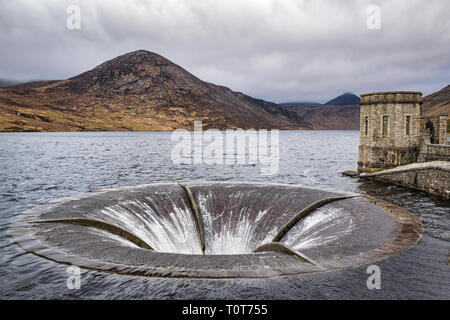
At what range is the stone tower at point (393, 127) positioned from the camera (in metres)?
33.6

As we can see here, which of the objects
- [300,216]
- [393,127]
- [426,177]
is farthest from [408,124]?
[300,216]

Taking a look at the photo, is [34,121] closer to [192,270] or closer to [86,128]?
[86,128]

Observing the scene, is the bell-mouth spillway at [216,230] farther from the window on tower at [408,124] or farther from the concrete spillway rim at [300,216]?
the window on tower at [408,124]

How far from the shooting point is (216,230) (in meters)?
15.8

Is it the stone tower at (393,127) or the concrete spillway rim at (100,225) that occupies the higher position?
the stone tower at (393,127)

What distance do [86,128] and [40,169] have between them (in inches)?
6512

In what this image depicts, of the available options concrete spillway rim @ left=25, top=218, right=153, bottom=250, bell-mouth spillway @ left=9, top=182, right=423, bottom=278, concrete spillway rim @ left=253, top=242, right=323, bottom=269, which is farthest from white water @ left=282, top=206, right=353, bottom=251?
concrete spillway rim @ left=25, top=218, right=153, bottom=250

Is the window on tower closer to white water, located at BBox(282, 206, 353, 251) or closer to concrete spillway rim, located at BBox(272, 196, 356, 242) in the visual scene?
concrete spillway rim, located at BBox(272, 196, 356, 242)

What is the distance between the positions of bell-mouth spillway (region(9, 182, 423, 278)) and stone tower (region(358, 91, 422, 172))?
19852mm

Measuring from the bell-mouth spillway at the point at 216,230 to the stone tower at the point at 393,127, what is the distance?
19.9m

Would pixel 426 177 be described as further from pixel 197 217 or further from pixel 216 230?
pixel 197 217

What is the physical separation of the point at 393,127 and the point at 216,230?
27.3m

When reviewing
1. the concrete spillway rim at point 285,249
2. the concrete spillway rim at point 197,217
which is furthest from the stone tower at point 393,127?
the concrete spillway rim at point 285,249

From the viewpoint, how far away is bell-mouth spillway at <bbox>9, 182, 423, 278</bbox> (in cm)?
924
